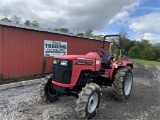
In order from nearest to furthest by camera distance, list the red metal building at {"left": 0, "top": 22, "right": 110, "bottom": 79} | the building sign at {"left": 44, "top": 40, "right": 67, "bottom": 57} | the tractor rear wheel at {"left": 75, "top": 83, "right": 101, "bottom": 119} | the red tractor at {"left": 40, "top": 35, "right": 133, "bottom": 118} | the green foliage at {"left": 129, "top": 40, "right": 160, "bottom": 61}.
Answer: the tractor rear wheel at {"left": 75, "top": 83, "right": 101, "bottom": 119} < the red tractor at {"left": 40, "top": 35, "right": 133, "bottom": 118} < the red metal building at {"left": 0, "top": 22, "right": 110, "bottom": 79} < the building sign at {"left": 44, "top": 40, "right": 67, "bottom": 57} < the green foliage at {"left": 129, "top": 40, "right": 160, "bottom": 61}

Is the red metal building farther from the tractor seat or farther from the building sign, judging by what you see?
the tractor seat

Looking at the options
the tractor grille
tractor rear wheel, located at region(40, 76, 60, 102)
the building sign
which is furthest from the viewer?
the building sign

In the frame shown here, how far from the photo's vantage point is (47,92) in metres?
5.07

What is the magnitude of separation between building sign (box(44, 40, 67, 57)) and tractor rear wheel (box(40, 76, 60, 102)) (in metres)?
4.90

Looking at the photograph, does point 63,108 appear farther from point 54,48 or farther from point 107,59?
point 54,48

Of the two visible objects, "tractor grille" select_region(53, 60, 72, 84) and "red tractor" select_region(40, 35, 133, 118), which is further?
"tractor grille" select_region(53, 60, 72, 84)

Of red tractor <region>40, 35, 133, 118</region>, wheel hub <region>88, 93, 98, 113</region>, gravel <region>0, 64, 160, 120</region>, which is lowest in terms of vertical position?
gravel <region>0, 64, 160, 120</region>

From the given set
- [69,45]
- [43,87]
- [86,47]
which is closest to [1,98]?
[43,87]

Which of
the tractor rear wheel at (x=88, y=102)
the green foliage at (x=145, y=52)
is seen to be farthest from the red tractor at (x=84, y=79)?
the green foliage at (x=145, y=52)

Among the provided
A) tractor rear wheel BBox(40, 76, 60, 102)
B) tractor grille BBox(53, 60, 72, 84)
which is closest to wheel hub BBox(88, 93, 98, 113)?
tractor grille BBox(53, 60, 72, 84)

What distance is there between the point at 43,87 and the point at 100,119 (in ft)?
5.77

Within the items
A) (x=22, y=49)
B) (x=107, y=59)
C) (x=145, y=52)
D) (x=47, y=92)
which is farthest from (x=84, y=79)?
(x=145, y=52)

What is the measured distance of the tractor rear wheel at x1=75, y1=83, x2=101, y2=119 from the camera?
3.97 m

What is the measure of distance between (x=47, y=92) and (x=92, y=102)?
1377 mm
